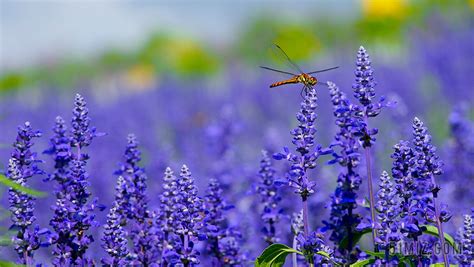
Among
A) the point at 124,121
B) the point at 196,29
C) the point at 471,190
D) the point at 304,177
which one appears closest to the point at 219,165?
the point at 471,190

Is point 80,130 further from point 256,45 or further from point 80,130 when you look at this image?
point 256,45

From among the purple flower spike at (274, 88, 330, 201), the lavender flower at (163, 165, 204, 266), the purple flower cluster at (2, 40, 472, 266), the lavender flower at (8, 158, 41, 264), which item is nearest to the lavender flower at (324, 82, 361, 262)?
the purple flower cluster at (2, 40, 472, 266)

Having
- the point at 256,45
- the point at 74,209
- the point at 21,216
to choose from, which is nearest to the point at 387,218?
the point at 74,209

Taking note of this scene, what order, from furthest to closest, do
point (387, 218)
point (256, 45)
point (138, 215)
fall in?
1. point (256, 45)
2. point (138, 215)
3. point (387, 218)

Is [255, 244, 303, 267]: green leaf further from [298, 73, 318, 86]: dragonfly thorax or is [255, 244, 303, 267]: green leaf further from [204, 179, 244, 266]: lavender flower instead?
[298, 73, 318, 86]: dragonfly thorax

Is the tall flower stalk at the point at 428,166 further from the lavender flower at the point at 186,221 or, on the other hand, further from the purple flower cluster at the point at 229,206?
the lavender flower at the point at 186,221

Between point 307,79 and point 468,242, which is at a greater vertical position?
point 307,79

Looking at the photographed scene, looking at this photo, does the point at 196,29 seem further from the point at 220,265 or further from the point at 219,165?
the point at 220,265

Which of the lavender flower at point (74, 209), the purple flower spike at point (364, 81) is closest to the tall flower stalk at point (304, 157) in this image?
the purple flower spike at point (364, 81)
